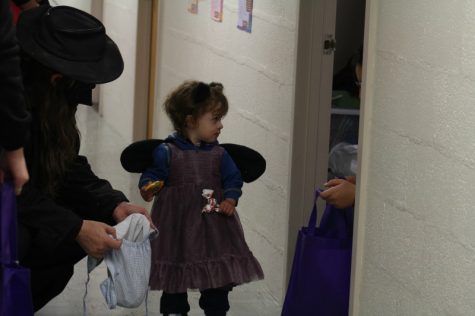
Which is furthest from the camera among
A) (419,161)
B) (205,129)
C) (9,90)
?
(205,129)

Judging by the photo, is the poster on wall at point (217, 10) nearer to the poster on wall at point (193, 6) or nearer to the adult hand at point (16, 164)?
the poster on wall at point (193, 6)

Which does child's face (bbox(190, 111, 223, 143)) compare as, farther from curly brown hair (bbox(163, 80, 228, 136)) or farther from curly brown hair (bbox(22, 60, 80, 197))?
curly brown hair (bbox(22, 60, 80, 197))

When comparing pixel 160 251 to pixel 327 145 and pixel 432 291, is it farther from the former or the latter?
pixel 432 291

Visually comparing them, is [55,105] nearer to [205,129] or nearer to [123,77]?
[205,129]

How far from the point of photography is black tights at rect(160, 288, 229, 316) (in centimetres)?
421

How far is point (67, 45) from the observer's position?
340 centimetres

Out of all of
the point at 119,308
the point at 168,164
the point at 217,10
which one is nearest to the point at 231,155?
the point at 168,164

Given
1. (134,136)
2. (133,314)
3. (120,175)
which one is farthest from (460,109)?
(134,136)

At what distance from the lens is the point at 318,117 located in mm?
4570

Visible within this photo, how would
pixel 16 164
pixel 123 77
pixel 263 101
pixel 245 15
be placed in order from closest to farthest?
pixel 16 164
pixel 263 101
pixel 245 15
pixel 123 77

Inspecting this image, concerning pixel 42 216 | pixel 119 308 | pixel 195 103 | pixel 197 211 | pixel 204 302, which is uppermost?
pixel 195 103

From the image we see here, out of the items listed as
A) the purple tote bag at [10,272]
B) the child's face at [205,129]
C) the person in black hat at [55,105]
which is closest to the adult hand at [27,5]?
the person in black hat at [55,105]

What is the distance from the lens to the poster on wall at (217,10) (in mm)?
5727

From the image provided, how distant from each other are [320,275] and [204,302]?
0.62m
